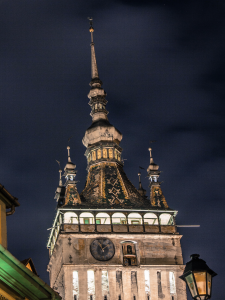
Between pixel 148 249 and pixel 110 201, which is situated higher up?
pixel 110 201

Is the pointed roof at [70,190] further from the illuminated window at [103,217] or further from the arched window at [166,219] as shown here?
the arched window at [166,219]

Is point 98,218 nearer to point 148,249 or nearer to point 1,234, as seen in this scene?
point 148,249

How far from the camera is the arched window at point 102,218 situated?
7175cm

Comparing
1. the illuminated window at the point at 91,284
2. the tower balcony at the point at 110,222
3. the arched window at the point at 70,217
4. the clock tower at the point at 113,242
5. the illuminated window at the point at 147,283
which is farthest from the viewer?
the arched window at the point at 70,217

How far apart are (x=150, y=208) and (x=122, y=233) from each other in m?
4.97

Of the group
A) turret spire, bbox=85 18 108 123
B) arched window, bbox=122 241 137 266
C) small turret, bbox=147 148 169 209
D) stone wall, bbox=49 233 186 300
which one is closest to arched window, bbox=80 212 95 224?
stone wall, bbox=49 233 186 300

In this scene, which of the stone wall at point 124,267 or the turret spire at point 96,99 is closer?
the stone wall at point 124,267

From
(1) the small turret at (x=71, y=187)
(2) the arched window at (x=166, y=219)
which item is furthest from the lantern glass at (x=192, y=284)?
(2) the arched window at (x=166, y=219)

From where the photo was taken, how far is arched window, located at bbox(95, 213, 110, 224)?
235 ft

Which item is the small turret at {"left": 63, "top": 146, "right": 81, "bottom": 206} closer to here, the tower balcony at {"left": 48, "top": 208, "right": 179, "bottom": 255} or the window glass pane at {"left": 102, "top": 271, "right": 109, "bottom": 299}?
the tower balcony at {"left": 48, "top": 208, "right": 179, "bottom": 255}

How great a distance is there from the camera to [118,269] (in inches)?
2689

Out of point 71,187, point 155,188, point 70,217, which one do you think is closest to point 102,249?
point 70,217

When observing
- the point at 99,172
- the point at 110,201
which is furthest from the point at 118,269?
the point at 99,172

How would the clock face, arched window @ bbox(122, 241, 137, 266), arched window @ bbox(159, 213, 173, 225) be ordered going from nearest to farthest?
the clock face → arched window @ bbox(122, 241, 137, 266) → arched window @ bbox(159, 213, 173, 225)
